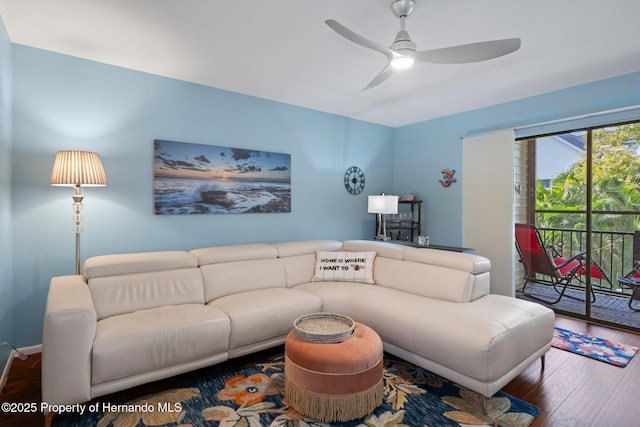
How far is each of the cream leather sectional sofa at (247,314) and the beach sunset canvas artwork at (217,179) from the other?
60cm

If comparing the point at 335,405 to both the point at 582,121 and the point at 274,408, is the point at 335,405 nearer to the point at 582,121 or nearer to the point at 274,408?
the point at 274,408

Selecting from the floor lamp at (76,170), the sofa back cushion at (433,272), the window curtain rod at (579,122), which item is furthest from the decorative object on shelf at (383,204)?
the floor lamp at (76,170)

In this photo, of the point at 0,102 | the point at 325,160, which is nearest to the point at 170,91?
the point at 0,102

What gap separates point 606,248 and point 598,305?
2.31 ft

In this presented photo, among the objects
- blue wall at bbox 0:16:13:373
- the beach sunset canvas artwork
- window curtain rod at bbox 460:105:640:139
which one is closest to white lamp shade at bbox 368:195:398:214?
the beach sunset canvas artwork

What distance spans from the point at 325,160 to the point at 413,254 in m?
1.88

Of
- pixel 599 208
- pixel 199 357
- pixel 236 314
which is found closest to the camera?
pixel 199 357

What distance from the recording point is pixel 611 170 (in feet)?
11.5

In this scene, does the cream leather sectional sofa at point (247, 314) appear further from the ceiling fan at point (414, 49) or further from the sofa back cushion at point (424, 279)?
the ceiling fan at point (414, 49)

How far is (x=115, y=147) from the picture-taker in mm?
2912

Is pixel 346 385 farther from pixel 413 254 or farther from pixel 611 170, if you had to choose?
pixel 611 170

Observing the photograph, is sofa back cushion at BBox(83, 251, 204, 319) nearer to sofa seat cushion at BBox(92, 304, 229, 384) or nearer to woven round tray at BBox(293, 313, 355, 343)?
sofa seat cushion at BBox(92, 304, 229, 384)

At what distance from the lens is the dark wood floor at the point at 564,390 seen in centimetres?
186

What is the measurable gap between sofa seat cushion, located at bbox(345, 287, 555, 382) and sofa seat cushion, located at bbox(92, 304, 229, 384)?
119cm
